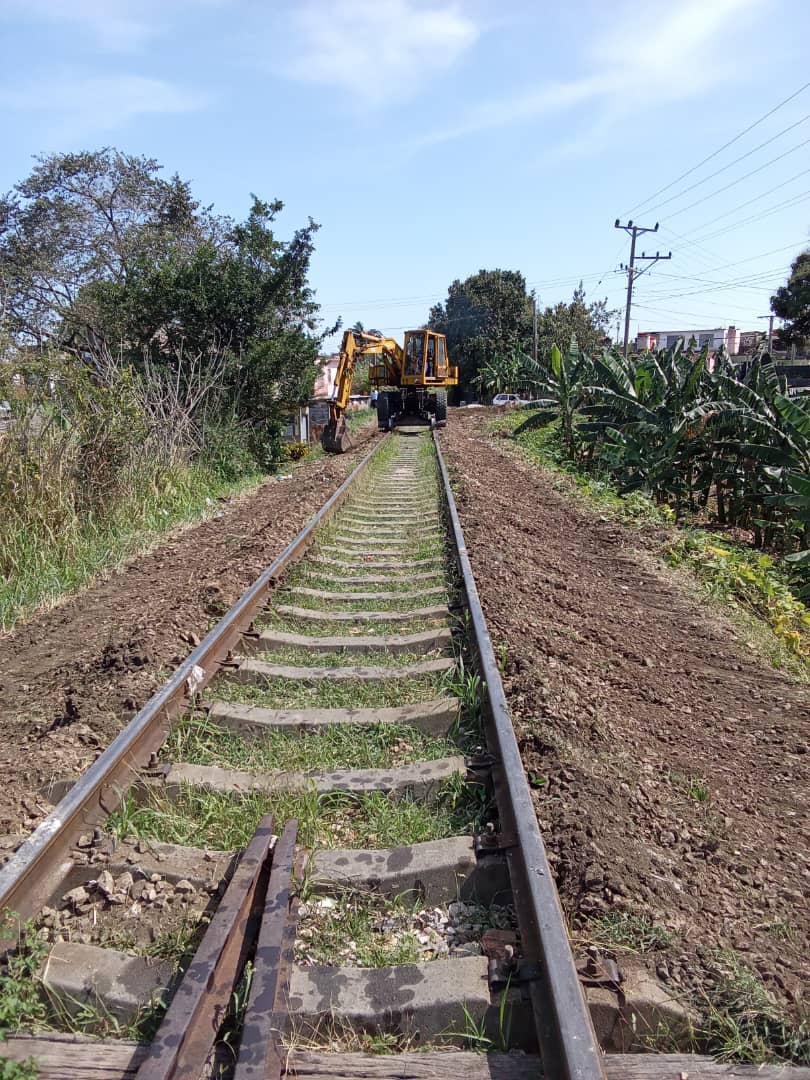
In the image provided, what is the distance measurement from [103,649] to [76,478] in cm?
475

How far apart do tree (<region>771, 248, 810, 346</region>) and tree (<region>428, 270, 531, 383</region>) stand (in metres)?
19.1

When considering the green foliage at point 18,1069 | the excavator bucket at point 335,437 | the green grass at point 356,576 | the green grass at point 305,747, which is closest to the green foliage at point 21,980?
the green foliage at point 18,1069

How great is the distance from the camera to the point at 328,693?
4.31 meters

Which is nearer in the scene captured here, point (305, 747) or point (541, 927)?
point (541, 927)

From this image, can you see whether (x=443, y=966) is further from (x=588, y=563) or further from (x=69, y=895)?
(x=588, y=563)

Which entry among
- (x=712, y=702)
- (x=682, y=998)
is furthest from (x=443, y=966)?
(x=712, y=702)

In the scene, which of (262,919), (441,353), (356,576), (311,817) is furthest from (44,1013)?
(441,353)

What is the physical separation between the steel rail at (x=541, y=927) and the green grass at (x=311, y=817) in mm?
223

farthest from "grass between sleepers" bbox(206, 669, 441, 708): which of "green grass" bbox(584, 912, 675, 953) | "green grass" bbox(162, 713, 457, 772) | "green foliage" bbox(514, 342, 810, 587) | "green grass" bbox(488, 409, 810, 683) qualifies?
"green foliage" bbox(514, 342, 810, 587)

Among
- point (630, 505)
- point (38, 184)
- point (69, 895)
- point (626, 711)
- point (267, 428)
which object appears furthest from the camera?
point (38, 184)

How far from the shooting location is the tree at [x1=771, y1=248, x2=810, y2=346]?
5272 cm

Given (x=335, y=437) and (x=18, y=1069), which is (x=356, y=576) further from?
(x=335, y=437)

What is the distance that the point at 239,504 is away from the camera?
489 inches

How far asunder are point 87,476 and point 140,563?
174cm
